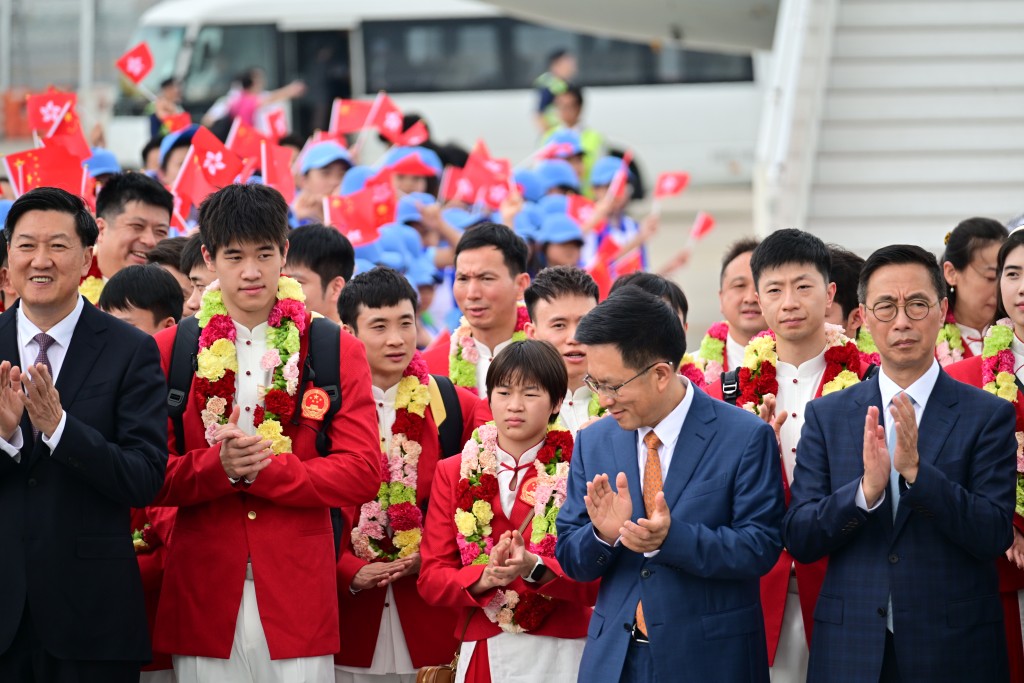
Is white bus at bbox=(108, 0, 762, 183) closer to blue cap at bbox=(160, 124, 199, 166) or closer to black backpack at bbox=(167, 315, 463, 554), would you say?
blue cap at bbox=(160, 124, 199, 166)

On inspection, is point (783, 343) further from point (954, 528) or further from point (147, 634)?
point (147, 634)

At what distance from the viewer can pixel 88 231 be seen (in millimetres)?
4793

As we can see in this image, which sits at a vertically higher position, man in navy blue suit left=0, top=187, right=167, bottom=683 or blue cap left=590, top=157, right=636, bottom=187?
blue cap left=590, top=157, right=636, bottom=187

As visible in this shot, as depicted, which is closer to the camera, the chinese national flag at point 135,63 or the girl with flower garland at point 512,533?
the girl with flower garland at point 512,533

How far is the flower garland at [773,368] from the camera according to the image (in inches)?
206

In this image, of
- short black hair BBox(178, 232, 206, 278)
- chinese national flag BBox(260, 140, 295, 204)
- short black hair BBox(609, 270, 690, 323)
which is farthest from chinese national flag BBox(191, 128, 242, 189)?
short black hair BBox(609, 270, 690, 323)

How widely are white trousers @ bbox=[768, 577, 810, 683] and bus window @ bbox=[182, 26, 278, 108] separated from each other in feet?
66.8

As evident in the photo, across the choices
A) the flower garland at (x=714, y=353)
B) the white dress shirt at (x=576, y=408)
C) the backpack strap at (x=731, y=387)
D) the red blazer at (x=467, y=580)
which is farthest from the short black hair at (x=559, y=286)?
the red blazer at (x=467, y=580)

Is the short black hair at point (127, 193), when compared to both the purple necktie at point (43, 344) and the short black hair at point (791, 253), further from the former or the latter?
the short black hair at point (791, 253)

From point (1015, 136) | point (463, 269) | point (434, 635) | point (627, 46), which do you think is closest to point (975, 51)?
point (1015, 136)

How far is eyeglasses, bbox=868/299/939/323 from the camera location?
15.3 ft

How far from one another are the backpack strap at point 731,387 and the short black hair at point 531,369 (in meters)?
0.64

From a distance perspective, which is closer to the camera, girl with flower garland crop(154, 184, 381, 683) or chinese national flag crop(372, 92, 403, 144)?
girl with flower garland crop(154, 184, 381, 683)

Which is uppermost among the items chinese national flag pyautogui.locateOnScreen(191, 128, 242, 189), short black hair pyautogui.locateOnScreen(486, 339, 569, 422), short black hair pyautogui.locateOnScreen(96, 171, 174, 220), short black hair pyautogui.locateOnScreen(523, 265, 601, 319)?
chinese national flag pyautogui.locateOnScreen(191, 128, 242, 189)
